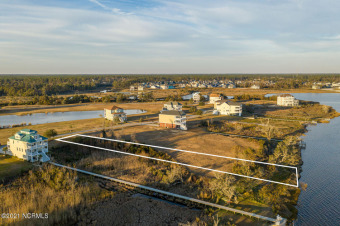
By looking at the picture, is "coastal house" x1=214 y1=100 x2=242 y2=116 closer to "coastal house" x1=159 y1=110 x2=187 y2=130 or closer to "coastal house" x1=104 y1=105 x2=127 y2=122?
"coastal house" x1=159 y1=110 x2=187 y2=130

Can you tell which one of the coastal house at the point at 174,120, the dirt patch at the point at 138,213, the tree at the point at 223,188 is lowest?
the dirt patch at the point at 138,213

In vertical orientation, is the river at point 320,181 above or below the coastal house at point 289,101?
below

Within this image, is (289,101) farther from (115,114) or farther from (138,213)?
(138,213)

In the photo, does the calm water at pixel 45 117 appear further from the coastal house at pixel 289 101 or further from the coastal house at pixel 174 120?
the coastal house at pixel 289 101

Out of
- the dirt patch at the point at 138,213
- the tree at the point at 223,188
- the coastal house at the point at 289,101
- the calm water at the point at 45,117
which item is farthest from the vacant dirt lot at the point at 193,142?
the coastal house at the point at 289,101

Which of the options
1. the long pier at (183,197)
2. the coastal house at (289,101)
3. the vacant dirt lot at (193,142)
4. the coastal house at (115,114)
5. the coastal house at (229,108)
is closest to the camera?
the long pier at (183,197)

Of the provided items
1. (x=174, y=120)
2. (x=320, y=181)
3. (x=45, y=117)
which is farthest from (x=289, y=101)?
(x=45, y=117)

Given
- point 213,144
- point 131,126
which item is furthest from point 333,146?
point 131,126
